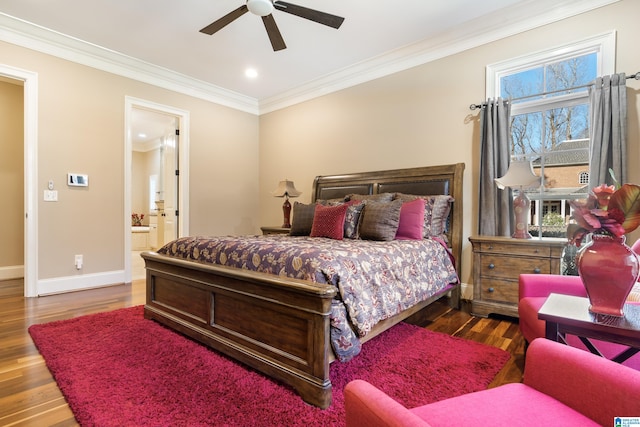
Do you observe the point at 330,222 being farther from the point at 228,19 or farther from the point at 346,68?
the point at 346,68

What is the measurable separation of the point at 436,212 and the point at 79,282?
4320 millimetres

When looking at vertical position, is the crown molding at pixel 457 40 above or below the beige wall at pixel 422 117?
above

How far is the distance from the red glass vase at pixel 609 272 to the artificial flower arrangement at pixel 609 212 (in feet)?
0.16

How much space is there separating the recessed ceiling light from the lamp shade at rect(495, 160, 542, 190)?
350cm

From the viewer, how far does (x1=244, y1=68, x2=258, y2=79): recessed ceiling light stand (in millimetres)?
4530

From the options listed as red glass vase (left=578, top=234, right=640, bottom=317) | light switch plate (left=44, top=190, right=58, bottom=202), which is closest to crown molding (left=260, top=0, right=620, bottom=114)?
red glass vase (left=578, top=234, right=640, bottom=317)

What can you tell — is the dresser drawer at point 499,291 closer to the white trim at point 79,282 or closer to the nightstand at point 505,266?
the nightstand at point 505,266

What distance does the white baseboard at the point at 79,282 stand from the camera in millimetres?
3693

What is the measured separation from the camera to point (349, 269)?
1840 mm

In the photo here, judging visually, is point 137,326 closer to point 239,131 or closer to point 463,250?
point 463,250

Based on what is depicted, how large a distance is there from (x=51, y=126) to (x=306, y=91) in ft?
11.0

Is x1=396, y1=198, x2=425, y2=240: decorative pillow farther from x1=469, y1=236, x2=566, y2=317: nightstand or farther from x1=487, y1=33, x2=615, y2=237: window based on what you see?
x1=487, y1=33, x2=615, y2=237: window

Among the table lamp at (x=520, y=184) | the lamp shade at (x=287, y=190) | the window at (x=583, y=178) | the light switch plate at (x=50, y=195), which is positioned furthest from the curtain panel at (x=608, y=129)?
the light switch plate at (x=50, y=195)

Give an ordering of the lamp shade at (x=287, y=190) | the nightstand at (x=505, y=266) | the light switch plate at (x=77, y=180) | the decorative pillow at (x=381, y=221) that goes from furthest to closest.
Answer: the lamp shade at (x=287, y=190) < the light switch plate at (x=77, y=180) < the decorative pillow at (x=381, y=221) < the nightstand at (x=505, y=266)
